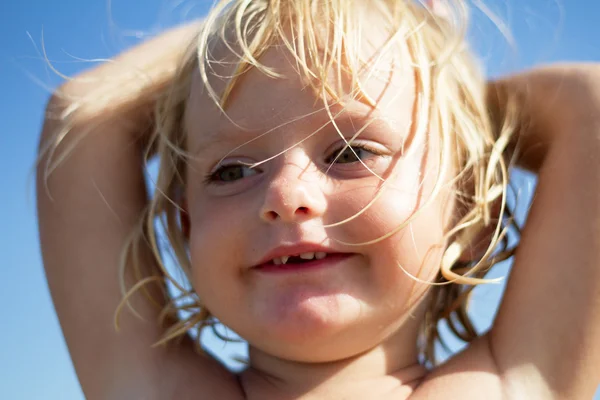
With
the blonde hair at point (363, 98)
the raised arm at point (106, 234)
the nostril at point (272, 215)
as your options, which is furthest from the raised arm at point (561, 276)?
the raised arm at point (106, 234)

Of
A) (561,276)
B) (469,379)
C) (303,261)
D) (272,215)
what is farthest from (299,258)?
(561,276)

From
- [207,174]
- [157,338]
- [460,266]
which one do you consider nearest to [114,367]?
[157,338]

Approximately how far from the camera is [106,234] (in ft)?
6.63

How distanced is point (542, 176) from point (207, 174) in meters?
0.83

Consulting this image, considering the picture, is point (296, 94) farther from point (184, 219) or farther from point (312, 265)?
point (184, 219)

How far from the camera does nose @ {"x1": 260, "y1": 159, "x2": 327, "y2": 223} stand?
1.54 m

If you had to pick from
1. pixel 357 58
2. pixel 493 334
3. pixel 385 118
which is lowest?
pixel 493 334

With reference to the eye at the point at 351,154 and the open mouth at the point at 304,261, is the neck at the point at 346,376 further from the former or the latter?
the eye at the point at 351,154

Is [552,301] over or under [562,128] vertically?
under

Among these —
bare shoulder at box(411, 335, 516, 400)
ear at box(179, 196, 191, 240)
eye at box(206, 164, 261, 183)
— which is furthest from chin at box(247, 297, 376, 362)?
ear at box(179, 196, 191, 240)

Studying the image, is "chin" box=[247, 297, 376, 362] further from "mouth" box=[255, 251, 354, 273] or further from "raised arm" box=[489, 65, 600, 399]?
"raised arm" box=[489, 65, 600, 399]

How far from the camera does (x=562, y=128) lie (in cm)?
181

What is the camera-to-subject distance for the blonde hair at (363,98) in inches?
65.8

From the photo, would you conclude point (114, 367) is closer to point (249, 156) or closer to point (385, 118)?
point (249, 156)
